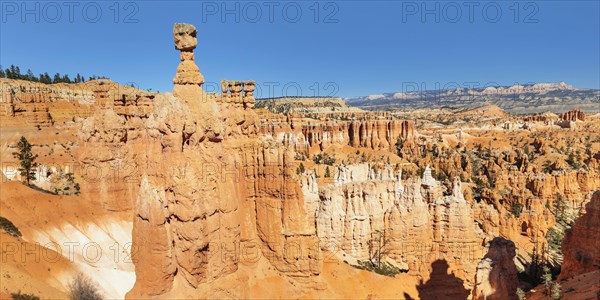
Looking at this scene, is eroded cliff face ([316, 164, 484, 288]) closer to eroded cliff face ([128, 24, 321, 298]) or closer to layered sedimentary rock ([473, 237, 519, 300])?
eroded cliff face ([128, 24, 321, 298])

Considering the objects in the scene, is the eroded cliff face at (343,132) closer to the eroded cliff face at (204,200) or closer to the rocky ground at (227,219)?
the rocky ground at (227,219)

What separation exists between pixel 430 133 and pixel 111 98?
99160 mm

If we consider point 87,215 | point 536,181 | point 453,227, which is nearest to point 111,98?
point 87,215

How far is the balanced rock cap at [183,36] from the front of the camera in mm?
17375

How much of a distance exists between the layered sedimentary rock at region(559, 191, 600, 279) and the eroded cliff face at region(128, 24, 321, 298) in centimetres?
1262

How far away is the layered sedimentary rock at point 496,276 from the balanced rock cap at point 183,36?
659 inches

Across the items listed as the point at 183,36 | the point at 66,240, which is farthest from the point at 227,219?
the point at 66,240

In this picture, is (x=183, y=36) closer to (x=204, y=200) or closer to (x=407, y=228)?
(x=204, y=200)

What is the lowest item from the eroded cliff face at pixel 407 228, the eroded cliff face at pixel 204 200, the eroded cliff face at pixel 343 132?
the eroded cliff face at pixel 407 228

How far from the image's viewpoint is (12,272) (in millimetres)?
15812

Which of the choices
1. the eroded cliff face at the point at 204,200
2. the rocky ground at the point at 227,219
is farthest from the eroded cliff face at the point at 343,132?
the eroded cliff face at the point at 204,200

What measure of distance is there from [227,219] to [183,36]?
8.33 m

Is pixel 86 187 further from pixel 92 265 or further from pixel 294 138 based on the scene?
pixel 294 138

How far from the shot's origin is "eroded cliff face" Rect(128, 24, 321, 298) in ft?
52.9
